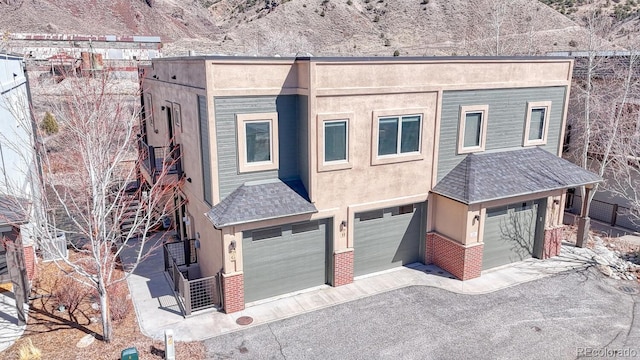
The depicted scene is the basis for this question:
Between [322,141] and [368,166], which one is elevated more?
[322,141]

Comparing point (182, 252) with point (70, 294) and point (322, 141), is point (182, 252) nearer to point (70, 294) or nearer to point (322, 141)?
point (70, 294)

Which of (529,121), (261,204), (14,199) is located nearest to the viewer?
(14,199)

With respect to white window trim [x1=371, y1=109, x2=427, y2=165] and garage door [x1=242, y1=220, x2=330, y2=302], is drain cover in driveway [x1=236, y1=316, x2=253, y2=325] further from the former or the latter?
white window trim [x1=371, y1=109, x2=427, y2=165]

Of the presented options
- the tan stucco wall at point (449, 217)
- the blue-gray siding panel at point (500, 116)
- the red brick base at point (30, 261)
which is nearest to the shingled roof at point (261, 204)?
the tan stucco wall at point (449, 217)

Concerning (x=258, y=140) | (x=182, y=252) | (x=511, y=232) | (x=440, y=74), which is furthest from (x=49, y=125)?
(x=511, y=232)

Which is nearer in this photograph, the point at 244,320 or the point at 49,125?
the point at 244,320

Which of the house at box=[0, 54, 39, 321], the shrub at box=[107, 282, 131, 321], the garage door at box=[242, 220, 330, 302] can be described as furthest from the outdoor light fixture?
the house at box=[0, 54, 39, 321]

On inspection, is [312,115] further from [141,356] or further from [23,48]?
[23,48]
